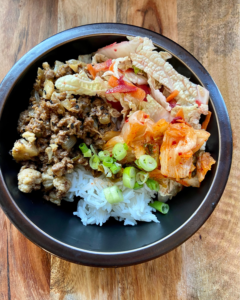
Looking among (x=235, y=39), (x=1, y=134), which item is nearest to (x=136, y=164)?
(x=1, y=134)

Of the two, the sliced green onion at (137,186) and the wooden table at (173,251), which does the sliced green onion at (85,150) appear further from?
the wooden table at (173,251)

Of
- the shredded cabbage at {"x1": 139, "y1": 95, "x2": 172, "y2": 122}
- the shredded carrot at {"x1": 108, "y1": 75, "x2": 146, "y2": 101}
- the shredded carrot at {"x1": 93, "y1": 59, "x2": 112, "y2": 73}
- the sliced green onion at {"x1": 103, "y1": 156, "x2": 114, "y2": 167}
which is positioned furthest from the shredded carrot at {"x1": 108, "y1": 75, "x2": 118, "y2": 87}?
the sliced green onion at {"x1": 103, "y1": 156, "x2": 114, "y2": 167}

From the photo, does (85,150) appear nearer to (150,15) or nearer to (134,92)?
(134,92)

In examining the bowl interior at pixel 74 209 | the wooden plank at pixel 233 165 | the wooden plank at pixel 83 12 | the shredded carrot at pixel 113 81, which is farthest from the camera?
the wooden plank at pixel 83 12

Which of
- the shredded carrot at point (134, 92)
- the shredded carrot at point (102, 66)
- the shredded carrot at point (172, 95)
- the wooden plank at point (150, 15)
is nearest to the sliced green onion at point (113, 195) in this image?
the shredded carrot at point (134, 92)

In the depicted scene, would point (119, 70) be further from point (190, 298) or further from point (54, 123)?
point (190, 298)

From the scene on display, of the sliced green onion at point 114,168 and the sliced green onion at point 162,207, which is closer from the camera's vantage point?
the sliced green onion at point 114,168
